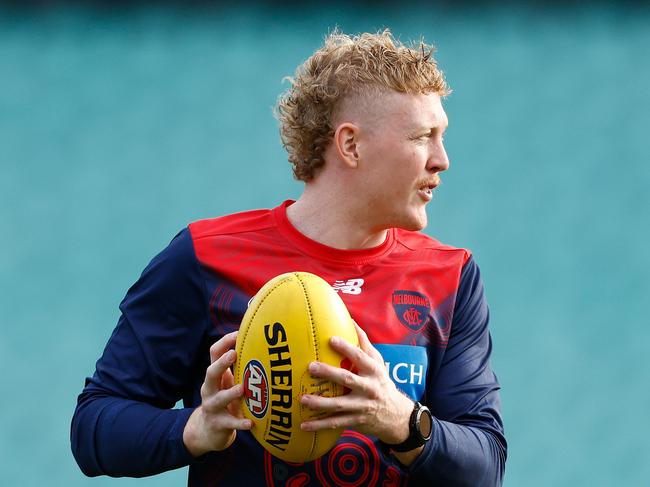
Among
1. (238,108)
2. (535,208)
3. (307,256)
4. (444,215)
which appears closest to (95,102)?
(238,108)

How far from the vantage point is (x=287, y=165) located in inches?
176

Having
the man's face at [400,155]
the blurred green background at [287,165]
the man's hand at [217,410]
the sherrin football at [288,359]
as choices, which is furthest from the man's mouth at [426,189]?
the blurred green background at [287,165]

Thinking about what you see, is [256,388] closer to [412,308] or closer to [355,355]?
[355,355]

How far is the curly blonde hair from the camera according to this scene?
1.86 m

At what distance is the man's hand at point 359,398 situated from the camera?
1.47 meters

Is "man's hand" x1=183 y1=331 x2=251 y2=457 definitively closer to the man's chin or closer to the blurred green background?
the man's chin

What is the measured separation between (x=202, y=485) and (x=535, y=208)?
2927mm

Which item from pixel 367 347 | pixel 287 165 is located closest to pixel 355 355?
pixel 367 347

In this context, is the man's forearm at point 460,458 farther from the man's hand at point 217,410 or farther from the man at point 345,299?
the man's hand at point 217,410

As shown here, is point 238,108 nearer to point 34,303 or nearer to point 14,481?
point 34,303

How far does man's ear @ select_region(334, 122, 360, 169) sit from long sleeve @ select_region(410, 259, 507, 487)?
306 mm

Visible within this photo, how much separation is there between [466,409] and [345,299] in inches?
11.5

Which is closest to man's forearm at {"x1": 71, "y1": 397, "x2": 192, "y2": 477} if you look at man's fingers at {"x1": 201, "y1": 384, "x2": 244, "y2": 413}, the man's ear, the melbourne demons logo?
man's fingers at {"x1": 201, "y1": 384, "x2": 244, "y2": 413}

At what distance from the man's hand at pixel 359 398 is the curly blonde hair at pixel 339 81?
0.53 m
